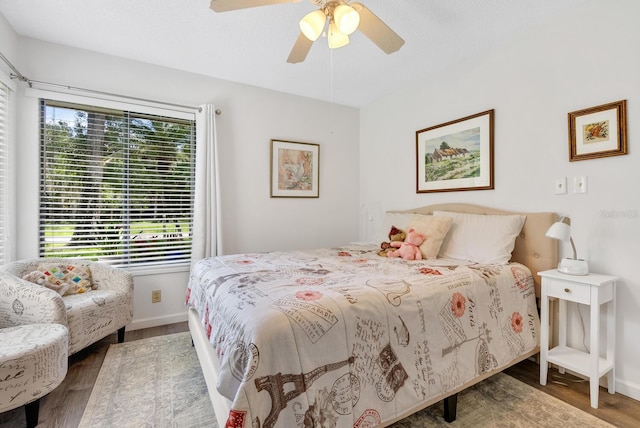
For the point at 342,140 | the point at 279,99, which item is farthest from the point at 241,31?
the point at 342,140

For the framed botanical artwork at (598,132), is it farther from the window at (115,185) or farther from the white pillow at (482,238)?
the window at (115,185)

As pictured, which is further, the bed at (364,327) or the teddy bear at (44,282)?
the teddy bear at (44,282)

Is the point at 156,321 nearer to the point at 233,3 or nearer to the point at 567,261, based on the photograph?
the point at 233,3

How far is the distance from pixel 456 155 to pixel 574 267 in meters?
1.34

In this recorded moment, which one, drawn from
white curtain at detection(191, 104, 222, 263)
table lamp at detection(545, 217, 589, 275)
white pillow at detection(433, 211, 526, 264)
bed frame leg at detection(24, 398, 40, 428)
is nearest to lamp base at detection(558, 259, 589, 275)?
table lamp at detection(545, 217, 589, 275)

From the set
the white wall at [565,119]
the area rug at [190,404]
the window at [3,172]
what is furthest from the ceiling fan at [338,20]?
the area rug at [190,404]

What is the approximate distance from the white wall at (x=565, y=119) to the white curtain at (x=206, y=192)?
2.27 meters

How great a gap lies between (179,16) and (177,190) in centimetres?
156

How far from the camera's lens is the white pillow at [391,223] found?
9.62 ft

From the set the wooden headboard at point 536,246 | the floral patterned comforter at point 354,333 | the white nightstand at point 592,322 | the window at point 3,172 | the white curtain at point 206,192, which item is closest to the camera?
the floral patterned comforter at point 354,333

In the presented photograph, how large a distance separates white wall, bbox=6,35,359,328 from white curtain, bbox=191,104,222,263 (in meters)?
0.19

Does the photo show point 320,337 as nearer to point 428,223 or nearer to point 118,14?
point 428,223

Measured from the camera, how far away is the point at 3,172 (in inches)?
88.1

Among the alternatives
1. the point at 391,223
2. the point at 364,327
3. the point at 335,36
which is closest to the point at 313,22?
the point at 335,36
